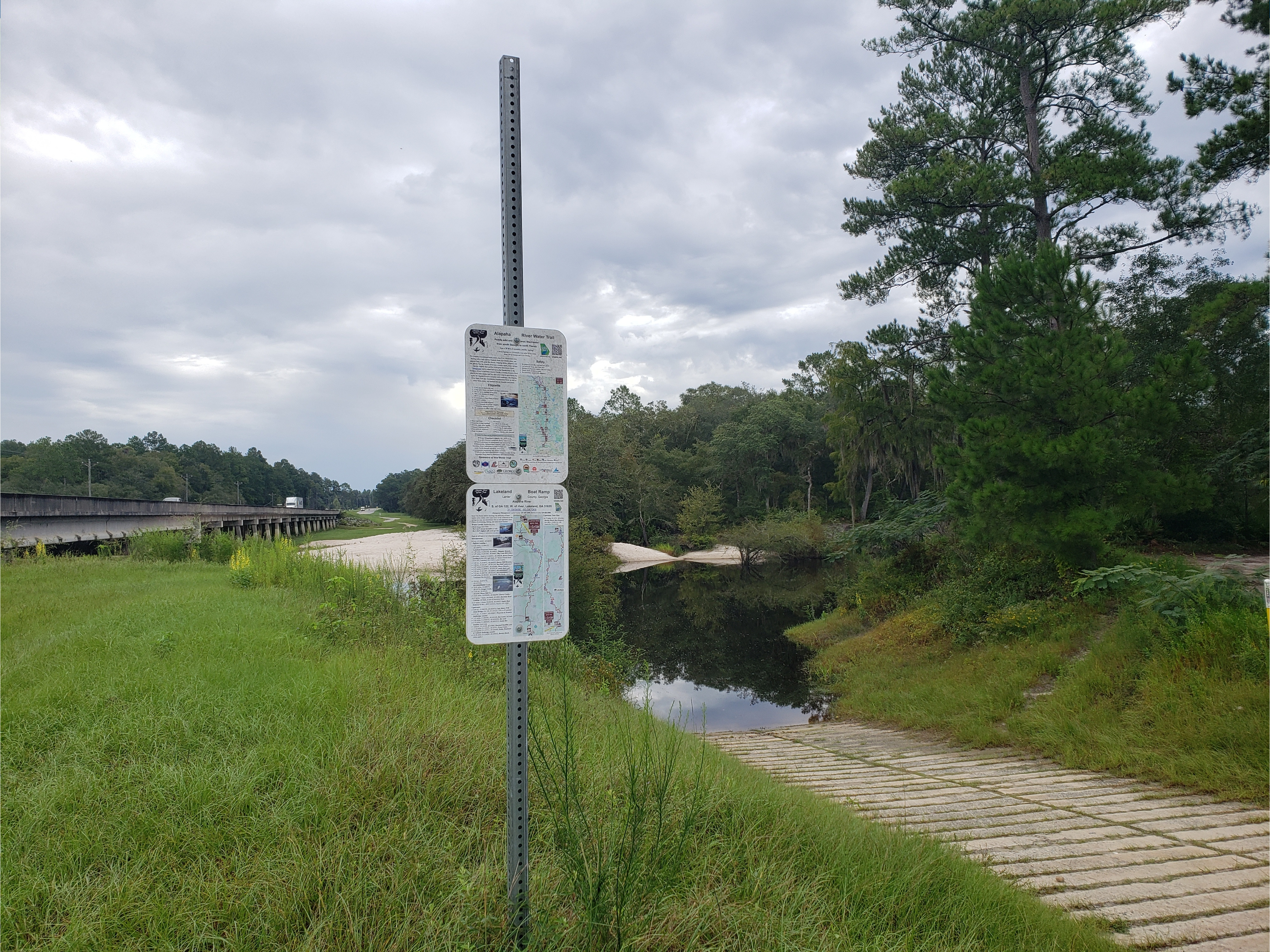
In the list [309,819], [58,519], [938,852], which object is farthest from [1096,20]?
[58,519]

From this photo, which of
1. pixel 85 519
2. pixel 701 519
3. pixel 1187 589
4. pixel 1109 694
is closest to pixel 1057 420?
pixel 1187 589

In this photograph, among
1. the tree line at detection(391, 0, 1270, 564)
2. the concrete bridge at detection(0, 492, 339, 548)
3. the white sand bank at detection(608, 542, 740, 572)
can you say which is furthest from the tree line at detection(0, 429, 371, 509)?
the tree line at detection(391, 0, 1270, 564)

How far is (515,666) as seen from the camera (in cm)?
222

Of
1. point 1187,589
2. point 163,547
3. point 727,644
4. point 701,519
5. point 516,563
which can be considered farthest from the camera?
point 701,519

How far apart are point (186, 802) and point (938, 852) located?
3.10 m

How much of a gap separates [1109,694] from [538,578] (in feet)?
23.3

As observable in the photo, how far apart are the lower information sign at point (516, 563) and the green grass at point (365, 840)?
69cm

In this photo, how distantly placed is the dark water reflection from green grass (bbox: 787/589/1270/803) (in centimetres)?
177

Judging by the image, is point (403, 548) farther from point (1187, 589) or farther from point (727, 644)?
point (1187, 589)

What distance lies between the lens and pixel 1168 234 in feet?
44.7

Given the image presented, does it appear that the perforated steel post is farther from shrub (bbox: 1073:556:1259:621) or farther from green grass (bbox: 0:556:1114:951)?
shrub (bbox: 1073:556:1259:621)

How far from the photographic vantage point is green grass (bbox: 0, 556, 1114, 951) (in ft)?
6.79

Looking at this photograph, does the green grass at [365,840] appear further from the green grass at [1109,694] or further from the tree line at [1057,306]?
the tree line at [1057,306]

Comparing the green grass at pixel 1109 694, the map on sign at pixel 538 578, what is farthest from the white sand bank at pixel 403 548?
the green grass at pixel 1109 694
